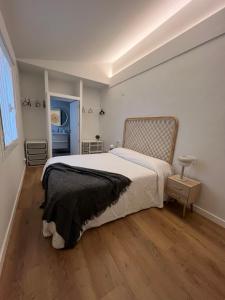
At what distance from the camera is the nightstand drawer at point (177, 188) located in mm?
1940

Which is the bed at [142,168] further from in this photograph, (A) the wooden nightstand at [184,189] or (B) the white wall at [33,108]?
(B) the white wall at [33,108]

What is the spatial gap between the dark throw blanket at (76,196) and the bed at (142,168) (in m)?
0.09

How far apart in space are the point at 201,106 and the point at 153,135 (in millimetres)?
976

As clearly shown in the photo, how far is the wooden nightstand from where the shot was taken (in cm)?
192

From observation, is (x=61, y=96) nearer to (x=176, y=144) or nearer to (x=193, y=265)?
(x=176, y=144)

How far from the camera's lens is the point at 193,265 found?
51.5 inches

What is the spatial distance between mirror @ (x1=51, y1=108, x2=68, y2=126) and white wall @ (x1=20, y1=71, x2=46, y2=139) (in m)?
0.93

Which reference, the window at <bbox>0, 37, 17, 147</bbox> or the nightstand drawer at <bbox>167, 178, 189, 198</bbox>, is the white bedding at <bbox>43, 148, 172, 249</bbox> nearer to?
the nightstand drawer at <bbox>167, 178, 189, 198</bbox>

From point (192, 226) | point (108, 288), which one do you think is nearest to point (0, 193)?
point (108, 288)

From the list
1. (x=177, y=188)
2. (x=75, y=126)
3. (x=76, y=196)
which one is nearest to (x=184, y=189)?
(x=177, y=188)

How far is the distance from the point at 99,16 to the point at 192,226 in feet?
10.3

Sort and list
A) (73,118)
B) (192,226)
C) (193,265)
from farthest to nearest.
A: (73,118), (192,226), (193,265)

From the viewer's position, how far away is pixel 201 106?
79.5 inches

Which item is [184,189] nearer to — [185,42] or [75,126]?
[185,42]
